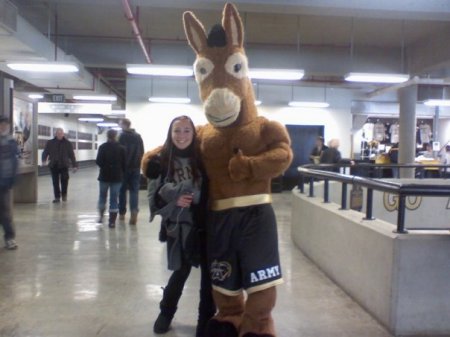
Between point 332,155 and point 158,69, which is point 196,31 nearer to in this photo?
point 158,69

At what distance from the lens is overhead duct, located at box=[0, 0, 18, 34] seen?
625 centimetres

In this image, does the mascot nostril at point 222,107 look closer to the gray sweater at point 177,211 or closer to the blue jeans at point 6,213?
the gray sweater at point 177,211

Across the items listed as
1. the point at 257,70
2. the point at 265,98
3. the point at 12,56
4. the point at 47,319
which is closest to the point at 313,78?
the point at 265,98

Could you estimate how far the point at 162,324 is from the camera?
3.10 m

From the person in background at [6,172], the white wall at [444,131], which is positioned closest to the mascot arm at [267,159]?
the person in background at [6,172]

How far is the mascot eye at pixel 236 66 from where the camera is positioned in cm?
275

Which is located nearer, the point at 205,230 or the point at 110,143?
the point at 205,230

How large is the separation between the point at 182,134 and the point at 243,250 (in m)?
0.79

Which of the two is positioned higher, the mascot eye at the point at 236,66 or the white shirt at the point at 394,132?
the white shirt at the point at 394,132

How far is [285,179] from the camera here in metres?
14.0

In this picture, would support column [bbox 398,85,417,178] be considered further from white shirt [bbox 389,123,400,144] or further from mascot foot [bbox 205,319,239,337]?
mascot foot [bbox 205,319,239,337]

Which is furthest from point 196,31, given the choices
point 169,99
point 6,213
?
point 169,99

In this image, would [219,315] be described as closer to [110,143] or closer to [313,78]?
[110,143]

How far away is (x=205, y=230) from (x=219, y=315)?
1.74ft
